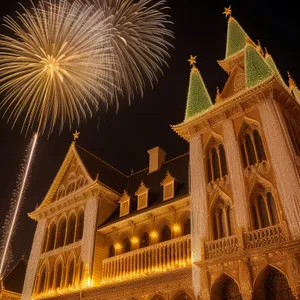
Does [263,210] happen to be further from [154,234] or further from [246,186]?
[154,234]

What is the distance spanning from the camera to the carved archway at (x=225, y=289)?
Result: 17.9m

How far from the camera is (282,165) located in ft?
61.1

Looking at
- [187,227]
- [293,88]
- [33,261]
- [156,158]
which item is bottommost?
[187,227]

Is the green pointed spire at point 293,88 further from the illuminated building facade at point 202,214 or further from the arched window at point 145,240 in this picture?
the arched window at point 145,240

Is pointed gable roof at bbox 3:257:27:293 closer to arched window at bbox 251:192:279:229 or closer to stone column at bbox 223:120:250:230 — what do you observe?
stone column at bbox 223:120:250:230

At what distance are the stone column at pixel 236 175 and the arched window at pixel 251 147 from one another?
0.38m

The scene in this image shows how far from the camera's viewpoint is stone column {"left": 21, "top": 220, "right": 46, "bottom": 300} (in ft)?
94.2

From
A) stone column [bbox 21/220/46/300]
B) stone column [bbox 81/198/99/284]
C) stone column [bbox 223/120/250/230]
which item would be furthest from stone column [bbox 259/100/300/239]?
stone column [bbox 21/220/46/300]

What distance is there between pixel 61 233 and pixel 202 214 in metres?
14.3

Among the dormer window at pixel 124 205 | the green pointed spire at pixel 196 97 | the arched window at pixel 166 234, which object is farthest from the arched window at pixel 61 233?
the green pointed spire at pixel 196 97

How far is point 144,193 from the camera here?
86.6 feet

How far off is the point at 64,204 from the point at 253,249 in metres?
18.3

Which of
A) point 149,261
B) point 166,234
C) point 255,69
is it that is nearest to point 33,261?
point 149,261

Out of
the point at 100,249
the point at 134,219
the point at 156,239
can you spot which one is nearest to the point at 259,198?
the point at 156,239
